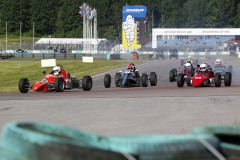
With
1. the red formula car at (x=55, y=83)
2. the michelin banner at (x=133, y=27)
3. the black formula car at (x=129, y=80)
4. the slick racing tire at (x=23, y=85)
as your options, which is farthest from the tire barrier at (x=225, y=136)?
the michelin banner at (x=133, y=27)

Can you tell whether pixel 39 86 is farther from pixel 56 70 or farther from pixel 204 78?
pixel 204 78

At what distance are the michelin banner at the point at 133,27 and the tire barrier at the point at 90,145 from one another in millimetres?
83587

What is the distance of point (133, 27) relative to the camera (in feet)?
284

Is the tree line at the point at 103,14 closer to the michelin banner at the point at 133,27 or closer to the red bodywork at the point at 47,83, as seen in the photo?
the michelin banner at the point at 133,27

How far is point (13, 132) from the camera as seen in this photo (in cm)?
233

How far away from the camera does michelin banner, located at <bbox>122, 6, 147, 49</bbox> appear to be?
3381 inches

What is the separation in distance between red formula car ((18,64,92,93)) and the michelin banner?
63562 mm

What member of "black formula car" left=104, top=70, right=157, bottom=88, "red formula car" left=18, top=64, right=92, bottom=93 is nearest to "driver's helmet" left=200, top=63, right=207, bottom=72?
"black formula car" left=104, top=70, right=157, bottom=88

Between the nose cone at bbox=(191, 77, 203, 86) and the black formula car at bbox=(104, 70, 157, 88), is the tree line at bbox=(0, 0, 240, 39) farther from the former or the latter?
the nose cone at bbox=(191, 77, 203, 86)

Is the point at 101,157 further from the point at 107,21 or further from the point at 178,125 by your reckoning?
the point at 107,21

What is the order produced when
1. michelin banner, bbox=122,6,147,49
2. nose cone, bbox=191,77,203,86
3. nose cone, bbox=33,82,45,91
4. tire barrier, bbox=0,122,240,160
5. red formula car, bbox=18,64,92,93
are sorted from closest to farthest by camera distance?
tire barrier, bbox=0,122,240,160, red formula car, bbox=18,64,92,93, nose cone, bbox=33,82,45,91, nose cone, bbox=191,77,203,86, michelin banner, bbox=122,6,147,49

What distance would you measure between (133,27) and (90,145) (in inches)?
3338

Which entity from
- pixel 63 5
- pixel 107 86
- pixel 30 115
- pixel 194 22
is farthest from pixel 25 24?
pixel 30 115

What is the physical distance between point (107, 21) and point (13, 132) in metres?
161
